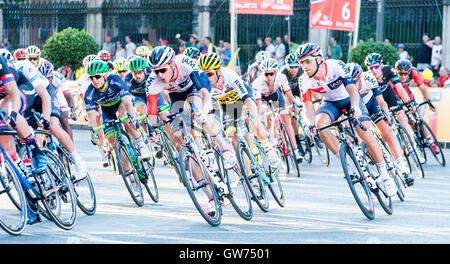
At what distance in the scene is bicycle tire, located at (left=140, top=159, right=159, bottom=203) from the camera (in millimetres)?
10646

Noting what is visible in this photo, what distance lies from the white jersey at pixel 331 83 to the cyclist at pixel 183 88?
1210 mm

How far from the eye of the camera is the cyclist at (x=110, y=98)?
1093 cm

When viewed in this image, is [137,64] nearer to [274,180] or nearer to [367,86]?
[367,86]

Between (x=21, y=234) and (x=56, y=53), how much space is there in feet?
58.9

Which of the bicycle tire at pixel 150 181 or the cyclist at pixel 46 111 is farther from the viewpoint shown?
the bicycle tire at pixel 150 181

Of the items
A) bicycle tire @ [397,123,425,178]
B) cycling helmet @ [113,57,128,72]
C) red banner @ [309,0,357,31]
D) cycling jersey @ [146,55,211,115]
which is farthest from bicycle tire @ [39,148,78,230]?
red banner @ [309,0,357,31]

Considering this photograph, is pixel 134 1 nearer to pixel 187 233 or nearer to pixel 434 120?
pixel 434 120

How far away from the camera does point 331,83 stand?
32.8ft

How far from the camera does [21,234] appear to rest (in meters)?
8.37

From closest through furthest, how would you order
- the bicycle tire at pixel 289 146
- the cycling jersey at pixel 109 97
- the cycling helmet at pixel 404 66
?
the cycling jersey at pixel 109 97 → the bicycle tire at pixel 289 146 → the cycling helmet at pixel 404 66

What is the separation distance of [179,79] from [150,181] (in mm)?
1668

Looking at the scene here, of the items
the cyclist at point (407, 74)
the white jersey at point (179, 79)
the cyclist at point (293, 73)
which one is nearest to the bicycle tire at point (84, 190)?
the white jersey at point (179, 79)

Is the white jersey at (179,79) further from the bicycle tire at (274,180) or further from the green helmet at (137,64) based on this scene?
the green helmet at (137,64)

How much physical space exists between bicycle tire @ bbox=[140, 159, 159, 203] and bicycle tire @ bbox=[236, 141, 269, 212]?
1363 millimetres
